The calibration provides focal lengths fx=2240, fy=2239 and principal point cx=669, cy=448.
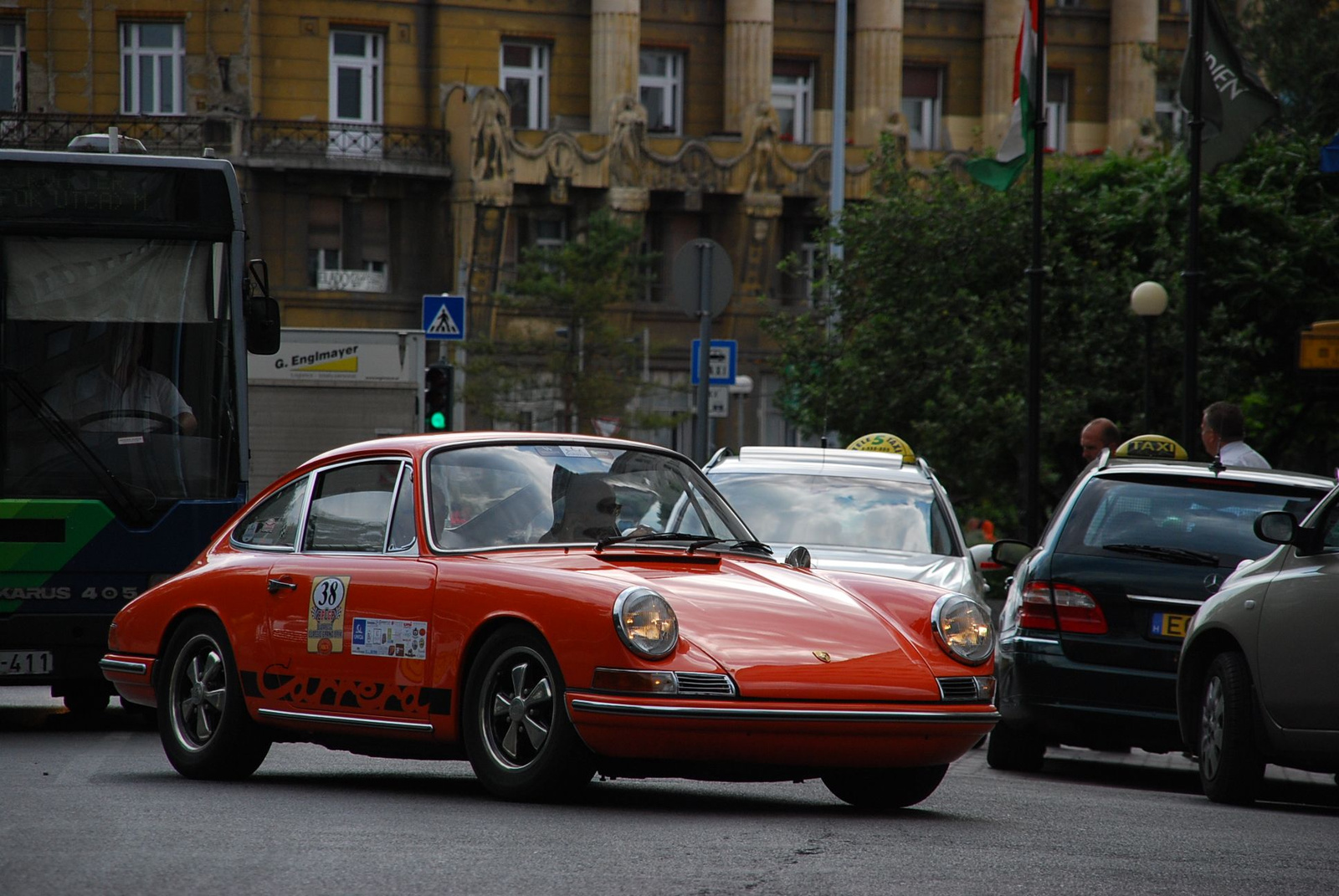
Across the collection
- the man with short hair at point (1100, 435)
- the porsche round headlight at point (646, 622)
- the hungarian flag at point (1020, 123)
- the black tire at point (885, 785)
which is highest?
the hungarian flag at point (1020, 123)

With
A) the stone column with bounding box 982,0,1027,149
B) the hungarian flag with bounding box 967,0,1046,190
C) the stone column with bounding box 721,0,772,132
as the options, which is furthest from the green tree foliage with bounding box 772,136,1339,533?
the stone column with bounding box 982,0,1027,149

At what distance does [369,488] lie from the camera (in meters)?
8.88

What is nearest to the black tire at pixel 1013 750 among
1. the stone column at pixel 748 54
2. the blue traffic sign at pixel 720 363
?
the blue traffic sign at pixel 720 363

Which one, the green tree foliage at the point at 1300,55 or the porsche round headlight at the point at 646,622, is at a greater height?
the green tree foliage at the point at 1300,55

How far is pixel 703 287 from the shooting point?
20375 millimetres

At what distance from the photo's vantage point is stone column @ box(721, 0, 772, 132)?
168 feet

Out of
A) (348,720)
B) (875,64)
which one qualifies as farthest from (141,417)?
(875,64)

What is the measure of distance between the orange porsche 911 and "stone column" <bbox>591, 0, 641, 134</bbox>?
41.4m

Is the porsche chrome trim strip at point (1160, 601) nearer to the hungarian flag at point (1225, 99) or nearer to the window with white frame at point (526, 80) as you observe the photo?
the hungarian flag at point (1225, 99)

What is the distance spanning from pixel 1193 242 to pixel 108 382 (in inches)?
382

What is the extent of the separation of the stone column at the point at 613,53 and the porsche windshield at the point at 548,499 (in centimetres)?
4204

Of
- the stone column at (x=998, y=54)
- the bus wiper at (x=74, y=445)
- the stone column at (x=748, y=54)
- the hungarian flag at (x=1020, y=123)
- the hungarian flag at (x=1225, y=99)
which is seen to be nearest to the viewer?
the bus wiper at (x=74, y=445)

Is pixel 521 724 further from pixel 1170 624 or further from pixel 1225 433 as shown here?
pixel 1225 433

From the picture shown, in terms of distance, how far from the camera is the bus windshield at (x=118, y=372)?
40.3 feet
